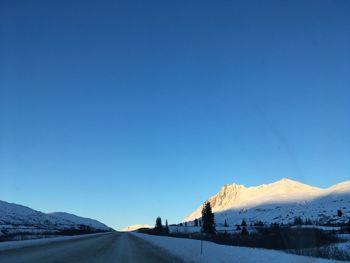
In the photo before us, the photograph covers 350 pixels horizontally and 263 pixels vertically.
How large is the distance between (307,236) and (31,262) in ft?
123

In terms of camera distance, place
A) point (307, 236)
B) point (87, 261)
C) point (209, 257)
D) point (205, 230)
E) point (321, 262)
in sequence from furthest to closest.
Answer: point (205, 230)
point (307, 236)
point (209, 257)
point (87, 261)
point (321, 262)

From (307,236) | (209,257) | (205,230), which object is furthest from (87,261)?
(205,230)

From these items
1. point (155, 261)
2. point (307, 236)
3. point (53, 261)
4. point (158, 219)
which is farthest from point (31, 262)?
point (158, 219)

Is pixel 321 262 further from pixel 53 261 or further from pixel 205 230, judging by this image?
pixel 205 230

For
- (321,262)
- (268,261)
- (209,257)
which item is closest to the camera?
(321,262)

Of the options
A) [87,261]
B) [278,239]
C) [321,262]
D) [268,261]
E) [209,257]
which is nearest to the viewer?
[321,262]

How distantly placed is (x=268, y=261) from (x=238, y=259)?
7.81 ft

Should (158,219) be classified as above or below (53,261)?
above

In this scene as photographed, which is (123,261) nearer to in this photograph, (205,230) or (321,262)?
(321,262)

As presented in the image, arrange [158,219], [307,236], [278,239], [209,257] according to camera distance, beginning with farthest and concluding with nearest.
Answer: [158,219] < [307,236] < [278,239] < [209,257]

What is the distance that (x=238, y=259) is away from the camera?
72.9 ft

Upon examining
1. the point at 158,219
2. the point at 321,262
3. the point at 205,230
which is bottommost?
the point at 321,262

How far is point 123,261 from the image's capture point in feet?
74.0

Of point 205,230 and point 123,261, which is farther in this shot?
point 205,230
